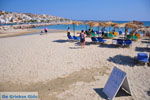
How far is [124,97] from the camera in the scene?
450cm

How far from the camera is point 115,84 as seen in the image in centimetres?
452

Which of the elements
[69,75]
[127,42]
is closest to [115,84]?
[69,75]

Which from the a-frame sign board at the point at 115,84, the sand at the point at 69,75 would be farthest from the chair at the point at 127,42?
the a-frame sign board at the point at 115,84

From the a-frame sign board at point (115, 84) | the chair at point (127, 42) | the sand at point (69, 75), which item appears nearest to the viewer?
the a-frame sign board at point (115, 84)

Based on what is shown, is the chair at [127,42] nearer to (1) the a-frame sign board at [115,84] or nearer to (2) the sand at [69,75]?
(2) the sand at [69,75]

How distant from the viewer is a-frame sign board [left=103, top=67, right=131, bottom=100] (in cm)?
436

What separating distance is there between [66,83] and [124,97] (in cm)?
201

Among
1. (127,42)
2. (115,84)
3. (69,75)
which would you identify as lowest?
(69,75)

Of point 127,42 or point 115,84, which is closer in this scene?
point 115,84

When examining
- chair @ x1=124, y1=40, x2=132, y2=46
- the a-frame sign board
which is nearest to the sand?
the a-frame sign board

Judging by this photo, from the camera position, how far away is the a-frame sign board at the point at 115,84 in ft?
14.3

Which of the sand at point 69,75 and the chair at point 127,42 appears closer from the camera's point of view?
the sand at point 69,75

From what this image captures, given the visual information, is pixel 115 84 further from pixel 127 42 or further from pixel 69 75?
pixel 127 42

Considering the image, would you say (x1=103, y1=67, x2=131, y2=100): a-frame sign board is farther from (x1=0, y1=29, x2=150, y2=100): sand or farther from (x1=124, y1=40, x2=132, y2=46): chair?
(x1=124, y1=40, x2=132, y2=46): chair
